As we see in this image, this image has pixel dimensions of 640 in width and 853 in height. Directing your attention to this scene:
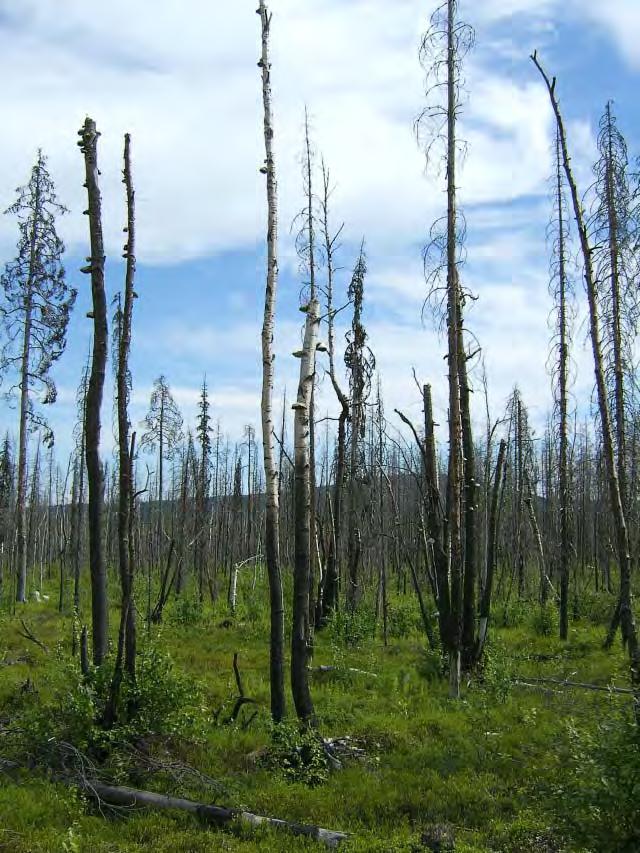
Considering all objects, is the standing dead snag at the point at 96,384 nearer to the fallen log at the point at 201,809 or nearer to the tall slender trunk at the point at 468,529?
the fallen log at the point at 201,809

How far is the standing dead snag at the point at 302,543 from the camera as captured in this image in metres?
8.15

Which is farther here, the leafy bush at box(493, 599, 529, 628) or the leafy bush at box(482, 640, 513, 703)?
the leafy bush at box(493, 599, 529, 628)

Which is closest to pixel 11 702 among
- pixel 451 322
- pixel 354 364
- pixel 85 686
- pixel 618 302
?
pixel 85 686

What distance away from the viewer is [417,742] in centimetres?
848

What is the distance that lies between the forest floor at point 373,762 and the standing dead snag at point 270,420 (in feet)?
2.63

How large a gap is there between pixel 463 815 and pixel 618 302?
1084cm

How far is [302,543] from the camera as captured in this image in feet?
27.7

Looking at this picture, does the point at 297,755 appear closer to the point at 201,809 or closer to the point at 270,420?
the point at 201,809

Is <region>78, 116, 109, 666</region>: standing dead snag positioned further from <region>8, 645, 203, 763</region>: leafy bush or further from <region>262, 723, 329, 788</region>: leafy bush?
<region>262, 723, 329, 788</region>: leafy bush

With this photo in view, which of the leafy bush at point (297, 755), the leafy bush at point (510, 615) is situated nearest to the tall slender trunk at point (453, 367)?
the leafy bush at point (297, 755)

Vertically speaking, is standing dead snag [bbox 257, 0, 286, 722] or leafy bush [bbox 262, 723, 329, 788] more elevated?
standing dead snag [bbox 257, 0, 286, 722]

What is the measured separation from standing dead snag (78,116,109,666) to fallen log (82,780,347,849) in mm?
1905

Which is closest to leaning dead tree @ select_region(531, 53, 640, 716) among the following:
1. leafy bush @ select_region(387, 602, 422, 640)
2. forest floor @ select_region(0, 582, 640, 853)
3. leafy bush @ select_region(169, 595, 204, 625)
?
forest floor @ select_region(0, 582, 640, 853)

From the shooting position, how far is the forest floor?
5410mm
